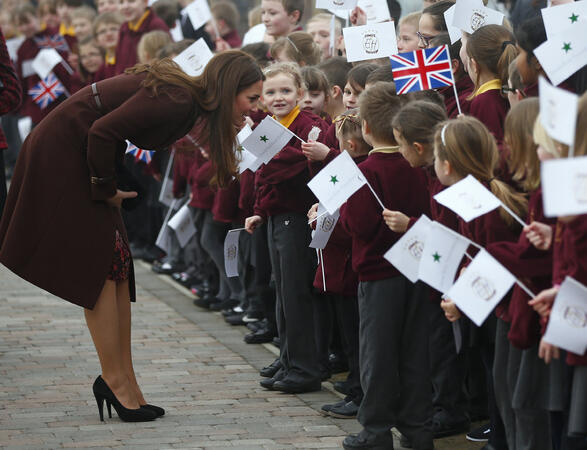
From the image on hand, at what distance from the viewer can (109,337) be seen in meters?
5.92

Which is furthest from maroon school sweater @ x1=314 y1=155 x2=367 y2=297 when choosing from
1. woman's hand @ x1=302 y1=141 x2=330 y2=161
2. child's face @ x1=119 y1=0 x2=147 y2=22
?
child's face @ x1=119 y1=0 x2=147 y2=22

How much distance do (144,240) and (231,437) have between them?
6.20m

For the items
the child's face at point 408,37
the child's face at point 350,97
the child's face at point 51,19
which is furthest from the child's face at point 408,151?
the child's face at point 51,19

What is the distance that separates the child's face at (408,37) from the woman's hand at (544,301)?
3.25 meters

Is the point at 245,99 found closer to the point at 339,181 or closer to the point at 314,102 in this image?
the point at 339,181

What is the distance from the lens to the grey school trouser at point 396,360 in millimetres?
5363

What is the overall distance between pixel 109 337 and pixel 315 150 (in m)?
1.47

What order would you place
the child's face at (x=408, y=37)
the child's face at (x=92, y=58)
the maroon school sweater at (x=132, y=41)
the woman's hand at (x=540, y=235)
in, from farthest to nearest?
the child's face at (x=92, y=58) < the maroon school sweater at (x=132, y=41) < the child's face at (x=408, y=37) < the woman's hand at (x=540, y=235)

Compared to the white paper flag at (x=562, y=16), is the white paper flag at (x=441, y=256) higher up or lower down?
lower down

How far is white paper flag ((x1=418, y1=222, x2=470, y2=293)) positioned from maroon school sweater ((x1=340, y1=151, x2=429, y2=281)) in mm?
735

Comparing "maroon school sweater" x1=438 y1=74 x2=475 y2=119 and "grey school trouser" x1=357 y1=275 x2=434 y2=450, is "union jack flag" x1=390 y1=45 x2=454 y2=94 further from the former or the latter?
"grey school trouser" x1=357 y1=275 x2=434 y2=450

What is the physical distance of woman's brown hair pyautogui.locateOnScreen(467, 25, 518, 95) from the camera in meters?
5.75

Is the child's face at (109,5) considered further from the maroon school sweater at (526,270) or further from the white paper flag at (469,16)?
the maroon school sweater at (526,270)

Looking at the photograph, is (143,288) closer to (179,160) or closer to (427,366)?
(179,160)
